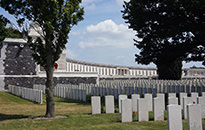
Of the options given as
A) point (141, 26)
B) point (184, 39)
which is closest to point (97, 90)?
point (141, 26)

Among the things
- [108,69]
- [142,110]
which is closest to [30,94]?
[142,110]

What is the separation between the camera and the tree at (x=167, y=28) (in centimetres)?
2216

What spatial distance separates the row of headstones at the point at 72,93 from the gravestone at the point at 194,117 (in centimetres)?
1307

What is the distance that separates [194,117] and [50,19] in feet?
22.2

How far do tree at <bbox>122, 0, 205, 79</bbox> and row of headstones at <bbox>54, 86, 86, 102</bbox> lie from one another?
9078mm

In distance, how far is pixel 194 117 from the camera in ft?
23.1

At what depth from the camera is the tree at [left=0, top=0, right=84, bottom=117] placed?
10414mm

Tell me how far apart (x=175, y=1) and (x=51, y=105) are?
50.2ft

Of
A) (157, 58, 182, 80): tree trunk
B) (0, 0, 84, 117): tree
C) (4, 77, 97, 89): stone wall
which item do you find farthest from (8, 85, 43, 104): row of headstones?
(157, 58, 182, 80): tree trunk

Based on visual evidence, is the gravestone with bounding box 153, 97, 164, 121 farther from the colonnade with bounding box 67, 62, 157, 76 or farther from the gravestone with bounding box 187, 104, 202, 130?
the colonnade with bounding box 67, 62, 157, 76

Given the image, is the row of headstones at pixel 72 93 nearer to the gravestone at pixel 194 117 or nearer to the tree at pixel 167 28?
the tree at pixel 167 28

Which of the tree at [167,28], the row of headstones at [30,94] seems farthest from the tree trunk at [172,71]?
the row of headstones at [30,94]

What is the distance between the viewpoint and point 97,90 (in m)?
21.5

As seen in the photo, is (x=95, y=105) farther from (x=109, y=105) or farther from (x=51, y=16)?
(x=51, y=16)
